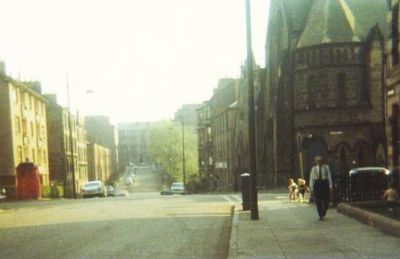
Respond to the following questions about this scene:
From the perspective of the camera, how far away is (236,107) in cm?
6250

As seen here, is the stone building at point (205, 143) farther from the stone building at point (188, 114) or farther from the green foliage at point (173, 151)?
the stone building at point (188, 114)

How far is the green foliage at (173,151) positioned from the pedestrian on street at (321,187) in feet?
207

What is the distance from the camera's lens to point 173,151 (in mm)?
85250

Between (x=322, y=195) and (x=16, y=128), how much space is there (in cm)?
3821

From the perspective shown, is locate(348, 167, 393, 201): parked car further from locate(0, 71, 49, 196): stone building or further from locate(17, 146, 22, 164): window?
locate(17, 146, 22, 164): window

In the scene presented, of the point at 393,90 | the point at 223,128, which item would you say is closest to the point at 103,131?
the point at 223,128

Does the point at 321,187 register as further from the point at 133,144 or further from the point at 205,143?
the point at 133,144

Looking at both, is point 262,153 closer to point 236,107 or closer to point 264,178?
point 264,178

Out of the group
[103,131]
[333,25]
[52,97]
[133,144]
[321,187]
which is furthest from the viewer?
[133,144]

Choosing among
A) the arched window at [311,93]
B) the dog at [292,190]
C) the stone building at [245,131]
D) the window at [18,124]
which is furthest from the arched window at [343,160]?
the window at [18,124]

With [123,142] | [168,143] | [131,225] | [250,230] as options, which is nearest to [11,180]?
[131,225]

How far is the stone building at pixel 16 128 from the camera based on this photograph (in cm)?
4453

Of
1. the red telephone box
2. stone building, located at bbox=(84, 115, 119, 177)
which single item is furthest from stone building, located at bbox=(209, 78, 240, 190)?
stone building, located at bbox=(84, 115, 119, 177)

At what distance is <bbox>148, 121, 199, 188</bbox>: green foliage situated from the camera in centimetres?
8281
